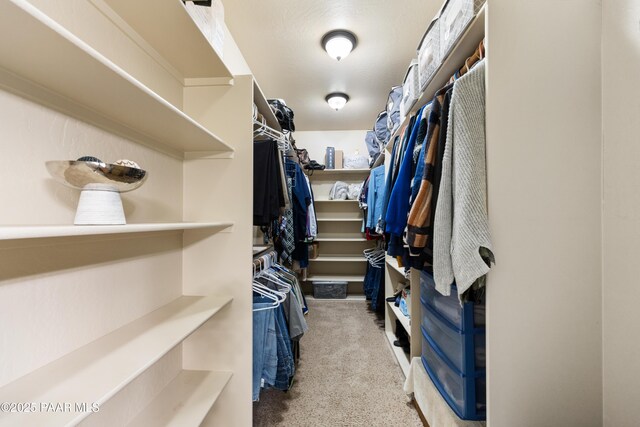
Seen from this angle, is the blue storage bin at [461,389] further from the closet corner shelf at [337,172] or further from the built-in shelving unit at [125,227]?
the closet corner shelf at [337,172]

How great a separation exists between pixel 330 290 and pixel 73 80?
3.50 m

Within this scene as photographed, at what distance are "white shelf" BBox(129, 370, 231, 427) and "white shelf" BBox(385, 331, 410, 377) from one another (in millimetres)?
1335

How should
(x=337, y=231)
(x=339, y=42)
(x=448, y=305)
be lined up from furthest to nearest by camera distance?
1. (x=337, y=231)
2. (x=339, y=42)
3. (x=448, y=305)

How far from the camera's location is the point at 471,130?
0.90m

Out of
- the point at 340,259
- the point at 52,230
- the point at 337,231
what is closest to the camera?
the point at 52,230

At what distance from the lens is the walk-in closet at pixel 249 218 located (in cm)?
64

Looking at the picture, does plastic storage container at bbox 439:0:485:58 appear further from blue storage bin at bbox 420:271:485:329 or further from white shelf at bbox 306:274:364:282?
white shelf at bbox 306:274:364:282

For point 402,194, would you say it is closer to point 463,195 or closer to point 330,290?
point 463,195

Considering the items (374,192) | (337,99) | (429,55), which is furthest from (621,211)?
(337,99)

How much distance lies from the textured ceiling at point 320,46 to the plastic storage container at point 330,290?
2.52 m

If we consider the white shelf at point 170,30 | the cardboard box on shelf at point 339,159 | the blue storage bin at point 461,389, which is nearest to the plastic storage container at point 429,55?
the white shelf at point 170,30

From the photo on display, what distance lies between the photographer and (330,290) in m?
3.71

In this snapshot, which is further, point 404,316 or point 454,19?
point 404,316

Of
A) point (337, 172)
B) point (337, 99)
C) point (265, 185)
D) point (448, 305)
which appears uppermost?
point (337, 99)
